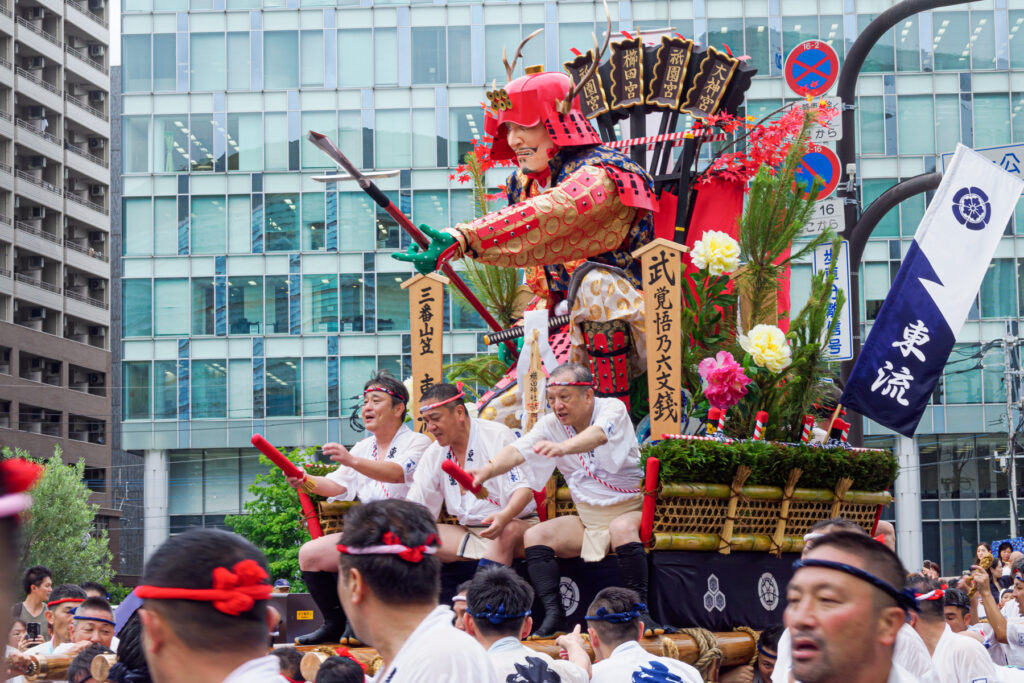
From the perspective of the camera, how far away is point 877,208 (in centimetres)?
1003

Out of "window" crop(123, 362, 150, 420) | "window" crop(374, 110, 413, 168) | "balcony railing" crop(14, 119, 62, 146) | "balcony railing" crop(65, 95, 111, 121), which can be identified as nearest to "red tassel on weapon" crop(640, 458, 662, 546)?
"window" crop(374, 110, 413, 168)

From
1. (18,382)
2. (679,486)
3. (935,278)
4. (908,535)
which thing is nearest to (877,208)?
(935,278)

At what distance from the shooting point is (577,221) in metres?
8.12

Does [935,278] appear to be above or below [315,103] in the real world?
below

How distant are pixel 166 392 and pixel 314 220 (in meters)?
6.86

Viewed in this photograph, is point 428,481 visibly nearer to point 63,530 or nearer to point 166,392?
point 63,530

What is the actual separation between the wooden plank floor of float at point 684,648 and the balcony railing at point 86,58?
4727 centimetres

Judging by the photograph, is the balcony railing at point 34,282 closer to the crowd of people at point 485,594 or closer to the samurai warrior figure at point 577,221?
the crowd of people at point 485,594

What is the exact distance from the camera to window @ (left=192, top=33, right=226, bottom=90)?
37406 mm

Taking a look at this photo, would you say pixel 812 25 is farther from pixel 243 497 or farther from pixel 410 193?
pixel 243 497

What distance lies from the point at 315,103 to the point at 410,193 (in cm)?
407

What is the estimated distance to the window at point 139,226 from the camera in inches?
1478

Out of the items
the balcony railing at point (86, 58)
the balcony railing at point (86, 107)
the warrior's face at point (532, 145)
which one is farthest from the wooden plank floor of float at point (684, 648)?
the balcony railing at point (86, 58)

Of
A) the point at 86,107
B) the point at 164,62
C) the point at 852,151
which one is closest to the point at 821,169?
the point at 852,151
